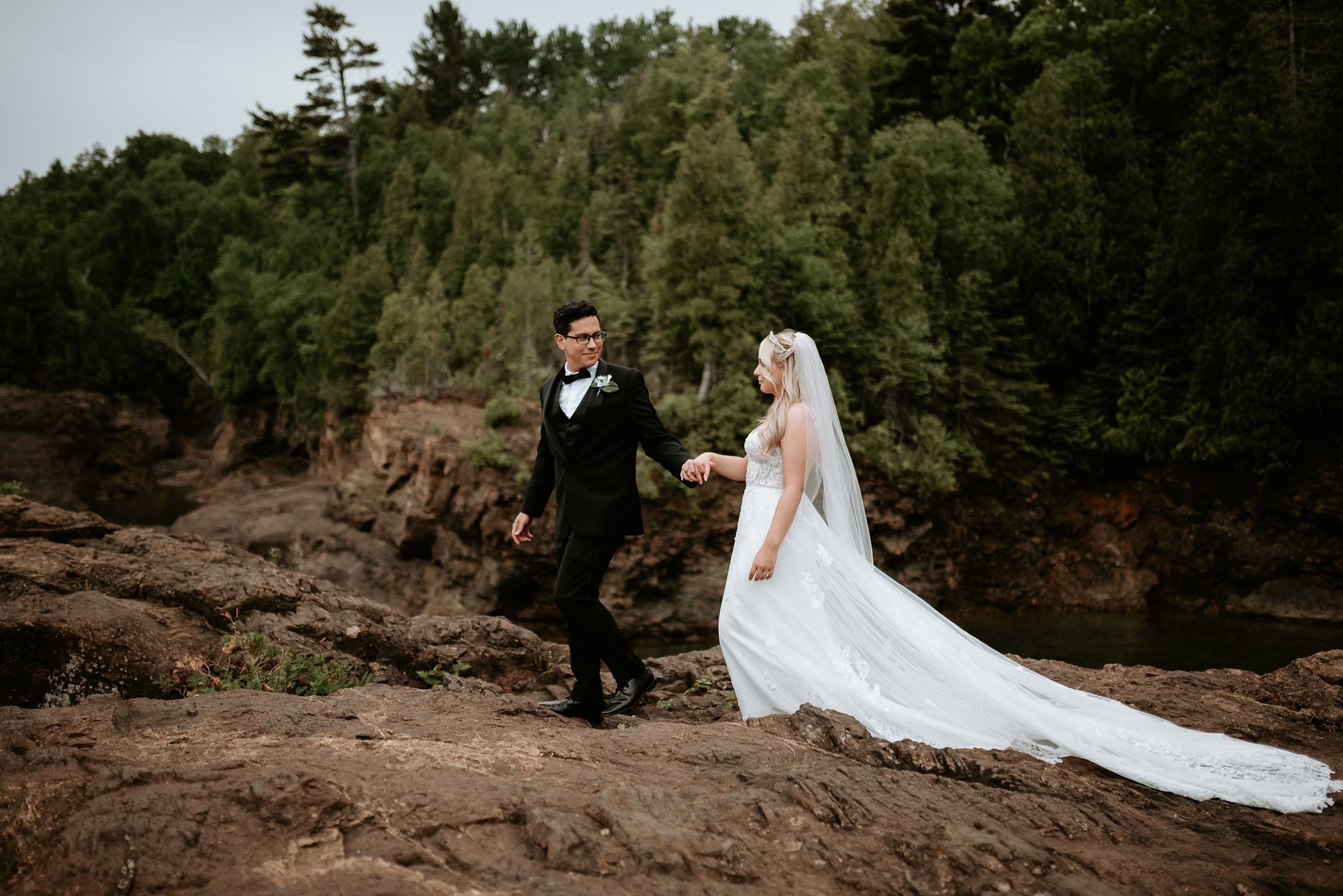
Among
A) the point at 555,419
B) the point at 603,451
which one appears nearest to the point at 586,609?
the point at 603,451

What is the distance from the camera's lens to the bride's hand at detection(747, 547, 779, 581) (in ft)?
16.2

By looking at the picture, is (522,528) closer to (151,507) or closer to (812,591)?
(812,591)

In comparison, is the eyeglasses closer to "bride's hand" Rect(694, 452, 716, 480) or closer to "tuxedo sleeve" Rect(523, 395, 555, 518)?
"tuxedo sleeve" Rect(523, 395, 555, 518)

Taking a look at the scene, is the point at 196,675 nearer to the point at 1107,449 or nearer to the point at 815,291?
the point at 815,291

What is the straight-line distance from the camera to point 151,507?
126 ft

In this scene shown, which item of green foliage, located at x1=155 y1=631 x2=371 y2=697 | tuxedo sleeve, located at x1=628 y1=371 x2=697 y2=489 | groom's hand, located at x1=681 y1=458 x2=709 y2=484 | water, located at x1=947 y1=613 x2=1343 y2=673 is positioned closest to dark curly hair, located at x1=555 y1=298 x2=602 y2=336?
tuxedo sleeve, located at x1=628 y1=371 x2=697 y2=489

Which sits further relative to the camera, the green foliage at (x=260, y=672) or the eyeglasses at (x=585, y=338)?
the eyeglasses at (x=585, y=338)

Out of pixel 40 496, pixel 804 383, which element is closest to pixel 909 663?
pixel 804 383

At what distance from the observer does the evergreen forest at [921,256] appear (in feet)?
67.7

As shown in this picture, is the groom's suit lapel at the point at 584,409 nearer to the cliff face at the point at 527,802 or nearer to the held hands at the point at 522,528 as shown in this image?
the held hands at the point at 522,528

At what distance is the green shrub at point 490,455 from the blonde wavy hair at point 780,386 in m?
17.2

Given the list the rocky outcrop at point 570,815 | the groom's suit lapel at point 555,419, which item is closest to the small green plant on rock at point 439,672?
the rocky outcrop at point 570,815

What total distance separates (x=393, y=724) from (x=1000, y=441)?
76.6 ft

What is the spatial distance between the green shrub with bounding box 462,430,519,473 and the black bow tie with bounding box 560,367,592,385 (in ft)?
55.6
